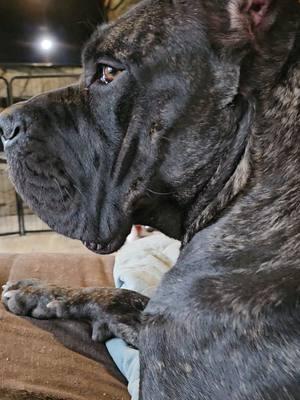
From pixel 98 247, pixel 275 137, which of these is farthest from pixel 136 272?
pixel 275 137

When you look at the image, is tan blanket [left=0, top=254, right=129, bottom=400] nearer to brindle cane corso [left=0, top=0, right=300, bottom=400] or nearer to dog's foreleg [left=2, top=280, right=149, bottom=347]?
dog's foreleg [left=2, top=280, right=149, bottom=347]

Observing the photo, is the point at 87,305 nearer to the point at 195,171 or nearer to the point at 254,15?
the point at 195,171

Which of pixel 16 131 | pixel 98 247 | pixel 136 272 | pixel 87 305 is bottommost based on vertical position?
pixel 136 272

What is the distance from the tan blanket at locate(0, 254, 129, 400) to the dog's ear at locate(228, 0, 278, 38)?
2.67ft

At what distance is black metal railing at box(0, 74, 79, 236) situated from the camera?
Result: 14.4 feet

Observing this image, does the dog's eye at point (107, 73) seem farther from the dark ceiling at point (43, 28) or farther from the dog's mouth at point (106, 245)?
the dark ceiling at point (43, 28)

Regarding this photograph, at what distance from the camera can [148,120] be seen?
1218mm

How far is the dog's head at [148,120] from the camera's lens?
3.73 ft

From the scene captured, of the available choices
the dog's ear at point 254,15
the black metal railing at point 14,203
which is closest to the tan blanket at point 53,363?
the dog's ear at point 254,15

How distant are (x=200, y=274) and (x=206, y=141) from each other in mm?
263

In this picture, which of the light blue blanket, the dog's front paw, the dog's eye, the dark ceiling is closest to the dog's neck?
the dog's eye

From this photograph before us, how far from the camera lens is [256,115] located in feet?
3.69

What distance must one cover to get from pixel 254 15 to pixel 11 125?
1.93 feet

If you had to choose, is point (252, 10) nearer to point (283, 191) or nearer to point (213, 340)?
point (283, 191)
